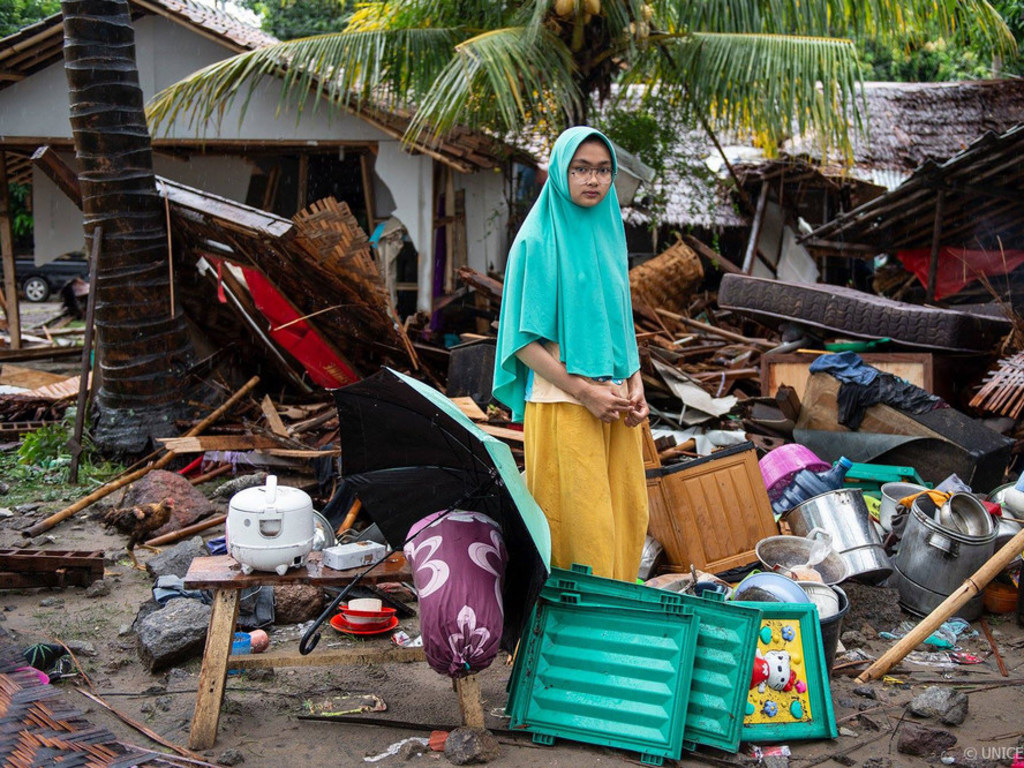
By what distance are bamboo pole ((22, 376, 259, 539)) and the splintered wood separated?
228 inches

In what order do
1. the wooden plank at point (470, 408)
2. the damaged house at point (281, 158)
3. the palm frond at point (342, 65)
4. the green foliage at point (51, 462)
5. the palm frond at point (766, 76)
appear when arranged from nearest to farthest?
the wooden plank at point (470, 408)
the green foliage at point (51, 462)
the palm frond at point (766, 76)
the palm frond at point (342, 65)
the damaged house at point (281, 158)

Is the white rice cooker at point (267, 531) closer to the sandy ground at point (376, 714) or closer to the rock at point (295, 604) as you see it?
the sandy ground at point (376, 714)

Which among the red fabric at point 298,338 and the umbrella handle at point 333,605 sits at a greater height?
the red fabric at point 298,338

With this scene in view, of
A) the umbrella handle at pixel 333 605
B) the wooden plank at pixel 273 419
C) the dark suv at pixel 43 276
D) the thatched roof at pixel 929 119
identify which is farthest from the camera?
the dark suv at pixel 43 276

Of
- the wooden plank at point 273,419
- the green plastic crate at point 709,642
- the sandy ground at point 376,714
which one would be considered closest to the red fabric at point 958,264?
the sandy ground at point 376,714

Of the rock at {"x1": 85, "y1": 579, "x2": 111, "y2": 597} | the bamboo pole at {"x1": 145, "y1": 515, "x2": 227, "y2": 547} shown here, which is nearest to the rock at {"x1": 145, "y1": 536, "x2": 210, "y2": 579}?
the rock at {"x1": 85, "y1": 579, "x2": 111, "y2": 597}

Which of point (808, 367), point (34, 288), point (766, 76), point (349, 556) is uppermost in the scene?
point (766, 76)

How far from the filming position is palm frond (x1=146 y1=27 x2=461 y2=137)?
9211 mm

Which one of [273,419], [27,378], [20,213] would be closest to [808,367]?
[273,419]

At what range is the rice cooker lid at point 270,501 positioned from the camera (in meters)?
3.45

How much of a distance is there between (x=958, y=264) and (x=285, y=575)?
9432 millimetres

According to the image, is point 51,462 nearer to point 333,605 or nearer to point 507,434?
point 507,434

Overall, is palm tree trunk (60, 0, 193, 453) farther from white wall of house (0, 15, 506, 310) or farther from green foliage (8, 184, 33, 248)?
green foliage (8, 184, 33, 248)

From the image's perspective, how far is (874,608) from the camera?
484 centimetres
